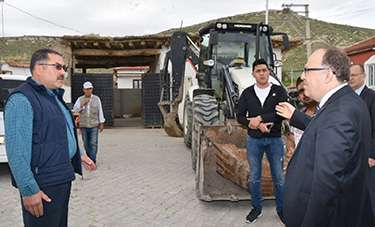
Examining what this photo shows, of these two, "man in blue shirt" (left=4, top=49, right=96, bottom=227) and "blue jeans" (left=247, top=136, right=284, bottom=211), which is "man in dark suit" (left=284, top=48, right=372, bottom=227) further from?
"blue jeans" (left=247, top=136, right=284, bottom=211)

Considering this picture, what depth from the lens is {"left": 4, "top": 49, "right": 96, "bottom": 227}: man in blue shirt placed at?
3.05 meters

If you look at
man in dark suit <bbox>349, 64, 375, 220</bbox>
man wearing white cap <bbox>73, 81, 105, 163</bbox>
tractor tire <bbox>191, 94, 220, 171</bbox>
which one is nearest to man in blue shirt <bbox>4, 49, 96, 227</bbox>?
man in dark suit <bbox>349, 64, 375, 220</bbox>

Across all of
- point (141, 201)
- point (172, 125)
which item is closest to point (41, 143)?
point (141, 201)

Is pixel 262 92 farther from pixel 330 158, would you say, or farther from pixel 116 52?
pixel 116 52

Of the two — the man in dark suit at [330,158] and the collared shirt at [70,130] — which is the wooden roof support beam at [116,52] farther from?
the man in dark suit at [330,158]

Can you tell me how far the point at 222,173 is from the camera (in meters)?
6.14

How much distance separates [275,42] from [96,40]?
7.43 meters

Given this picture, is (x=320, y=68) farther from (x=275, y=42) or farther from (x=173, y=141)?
(x=275, y=42)

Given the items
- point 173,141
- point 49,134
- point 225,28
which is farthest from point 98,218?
point 173,141

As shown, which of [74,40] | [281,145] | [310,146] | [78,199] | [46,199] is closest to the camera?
[310,146]

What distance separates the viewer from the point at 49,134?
3.21 m

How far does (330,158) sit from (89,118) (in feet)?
23.0

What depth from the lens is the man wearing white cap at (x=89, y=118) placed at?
8.86m

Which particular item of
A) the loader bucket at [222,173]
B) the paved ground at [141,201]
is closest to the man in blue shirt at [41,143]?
the paved ground at [141,201]
